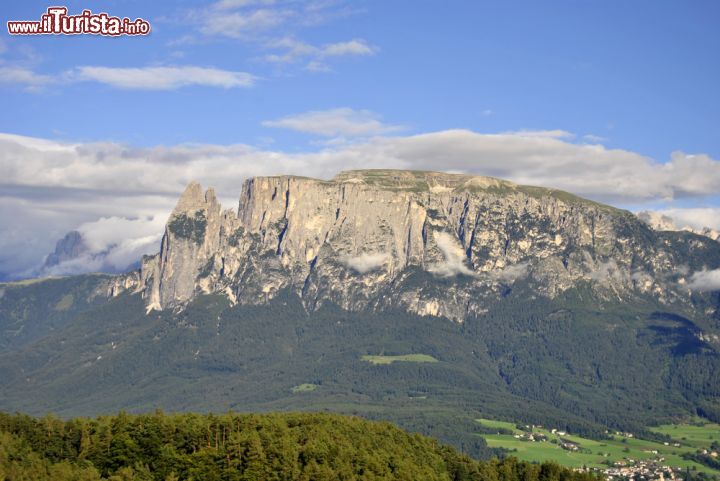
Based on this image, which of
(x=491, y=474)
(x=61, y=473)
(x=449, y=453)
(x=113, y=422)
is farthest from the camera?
(x=449, y=453)

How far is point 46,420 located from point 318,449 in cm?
4215

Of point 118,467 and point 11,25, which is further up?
point 11,25

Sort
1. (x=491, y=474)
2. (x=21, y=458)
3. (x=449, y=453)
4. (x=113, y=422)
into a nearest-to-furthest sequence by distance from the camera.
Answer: (x=21, y=458), (x=113, y=422), (x=491, y=474), (x=449, y=453)

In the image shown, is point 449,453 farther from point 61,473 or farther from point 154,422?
point 61,473

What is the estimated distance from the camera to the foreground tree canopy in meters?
141

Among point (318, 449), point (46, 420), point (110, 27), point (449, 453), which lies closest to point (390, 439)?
point (449, 453)

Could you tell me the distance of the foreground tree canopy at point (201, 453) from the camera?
14088 centimetres

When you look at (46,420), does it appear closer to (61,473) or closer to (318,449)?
(61,473)

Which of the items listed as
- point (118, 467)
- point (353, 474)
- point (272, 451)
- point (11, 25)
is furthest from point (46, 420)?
point (11, 25)

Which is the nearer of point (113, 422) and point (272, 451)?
point (272, 451)

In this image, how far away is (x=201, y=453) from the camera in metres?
144

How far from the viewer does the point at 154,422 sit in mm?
153250

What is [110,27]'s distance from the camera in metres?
160

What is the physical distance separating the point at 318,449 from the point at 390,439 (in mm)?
29287
